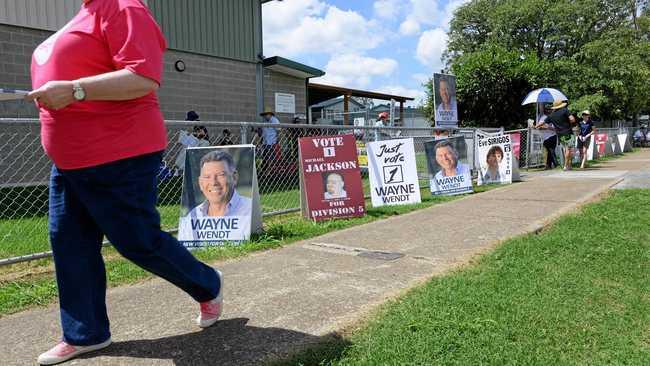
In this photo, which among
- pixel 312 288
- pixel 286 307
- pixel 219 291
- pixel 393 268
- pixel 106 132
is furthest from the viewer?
pixel 393 268

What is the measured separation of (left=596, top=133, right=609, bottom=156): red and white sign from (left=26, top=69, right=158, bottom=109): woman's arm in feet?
64.7

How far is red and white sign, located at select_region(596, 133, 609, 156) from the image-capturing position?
18714mm

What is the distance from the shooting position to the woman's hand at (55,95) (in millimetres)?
2006

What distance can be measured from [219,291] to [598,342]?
2.04 metres

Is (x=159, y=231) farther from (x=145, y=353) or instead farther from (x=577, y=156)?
(x=577, y=156)

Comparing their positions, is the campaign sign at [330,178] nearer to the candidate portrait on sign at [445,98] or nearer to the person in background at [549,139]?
the candidate portrait on sign at [445,98]


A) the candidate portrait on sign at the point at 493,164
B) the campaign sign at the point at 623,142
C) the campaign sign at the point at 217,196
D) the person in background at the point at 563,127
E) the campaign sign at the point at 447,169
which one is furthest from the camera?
the campaign sign at the point at 623,142

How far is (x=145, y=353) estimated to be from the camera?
8.30ft

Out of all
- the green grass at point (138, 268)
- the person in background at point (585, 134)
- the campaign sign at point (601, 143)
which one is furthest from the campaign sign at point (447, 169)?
the campaign sign at point (601, 143)

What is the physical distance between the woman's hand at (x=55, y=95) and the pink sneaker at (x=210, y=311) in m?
1.23

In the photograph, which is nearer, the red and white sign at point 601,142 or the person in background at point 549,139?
the person in background at point 549,139

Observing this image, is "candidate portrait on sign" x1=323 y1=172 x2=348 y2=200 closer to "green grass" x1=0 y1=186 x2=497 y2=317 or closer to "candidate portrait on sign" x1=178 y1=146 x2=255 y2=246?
"green grass" x1=0 y1=186 x2=497 y2=317

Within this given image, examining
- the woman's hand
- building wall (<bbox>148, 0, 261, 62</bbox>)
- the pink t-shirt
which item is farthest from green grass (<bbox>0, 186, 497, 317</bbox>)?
building wall (<bbox>148, 0, 261, 62</bbox>)

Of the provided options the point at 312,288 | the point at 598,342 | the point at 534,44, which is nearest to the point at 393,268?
the point at 312,288
